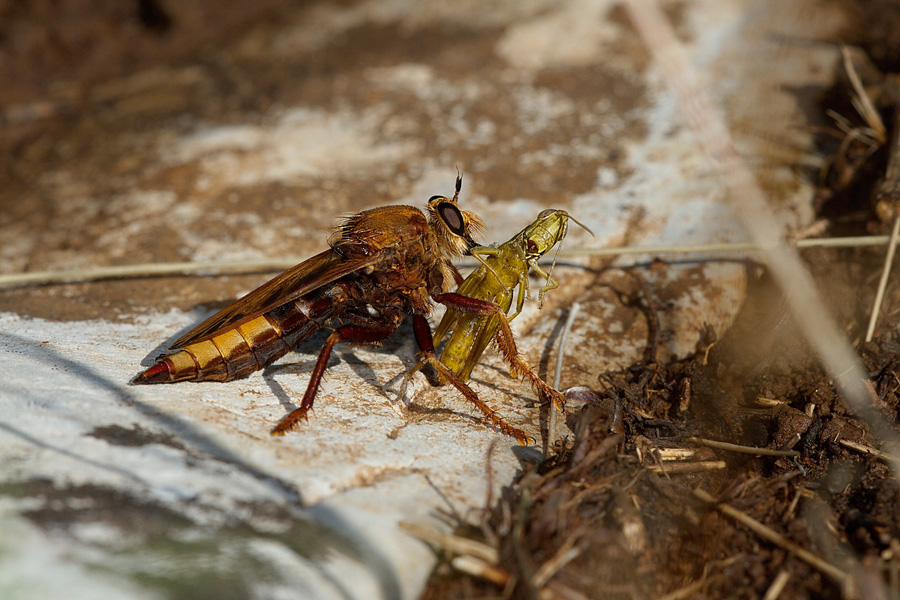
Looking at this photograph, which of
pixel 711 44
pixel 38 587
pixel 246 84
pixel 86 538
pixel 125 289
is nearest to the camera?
pixel 38 587

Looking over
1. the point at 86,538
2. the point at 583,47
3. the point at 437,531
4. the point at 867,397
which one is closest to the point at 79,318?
the point at 86,538

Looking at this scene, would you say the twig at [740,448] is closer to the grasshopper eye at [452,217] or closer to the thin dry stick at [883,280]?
the thin dry stick at [883,280]

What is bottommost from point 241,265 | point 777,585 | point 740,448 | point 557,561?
point 777,585

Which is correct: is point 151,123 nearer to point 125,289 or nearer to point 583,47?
point 125,289

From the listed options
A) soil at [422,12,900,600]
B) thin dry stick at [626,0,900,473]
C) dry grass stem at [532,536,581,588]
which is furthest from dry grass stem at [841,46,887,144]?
Answer: dry grass stem at [532,536,581,588]

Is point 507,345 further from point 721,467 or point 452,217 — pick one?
point 721,467

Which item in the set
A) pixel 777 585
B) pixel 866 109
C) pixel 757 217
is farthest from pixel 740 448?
pixel 866 109
